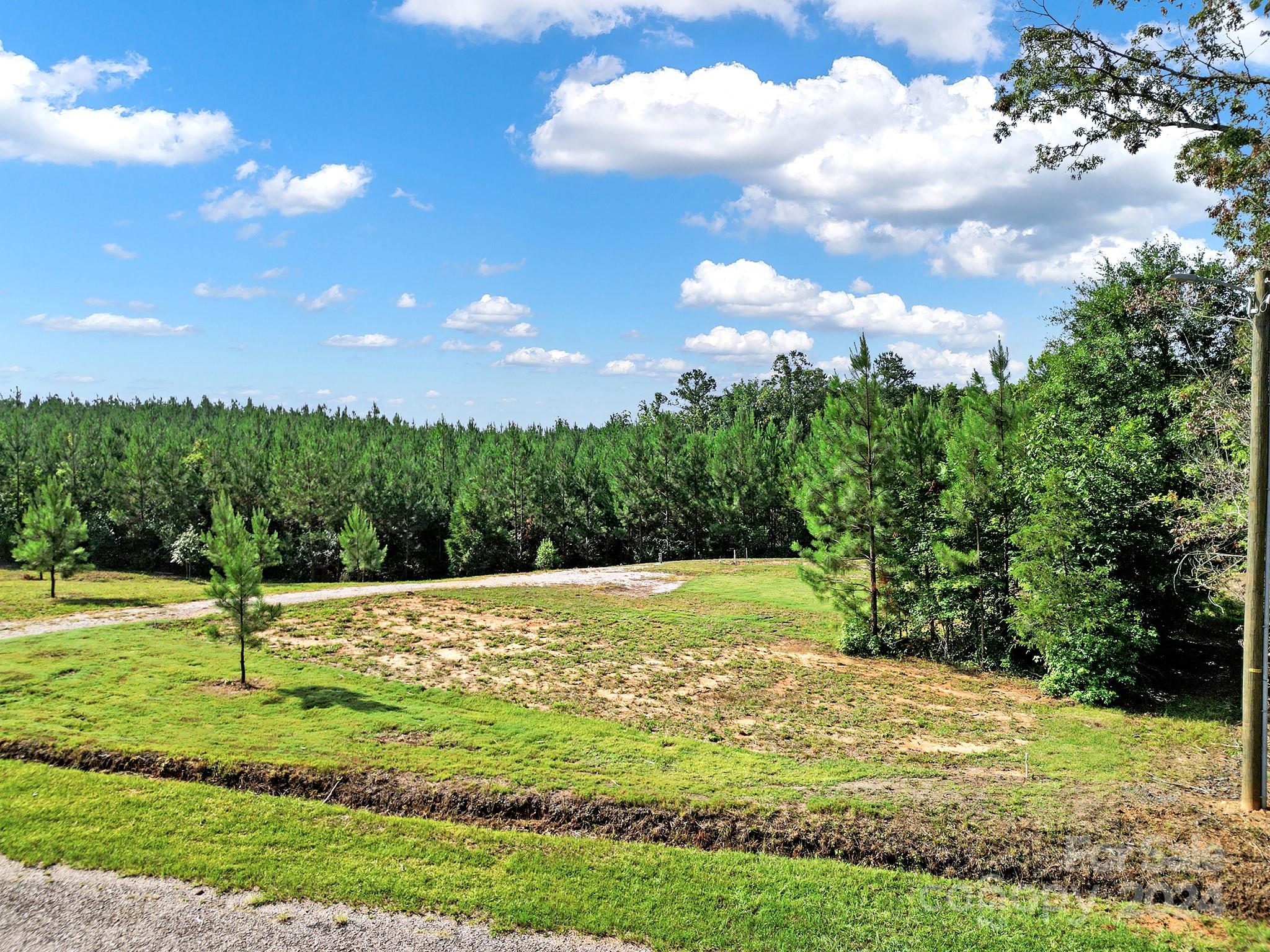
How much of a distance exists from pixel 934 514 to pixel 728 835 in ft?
55.4

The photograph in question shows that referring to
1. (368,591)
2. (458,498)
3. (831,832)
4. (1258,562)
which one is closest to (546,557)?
(458,498)

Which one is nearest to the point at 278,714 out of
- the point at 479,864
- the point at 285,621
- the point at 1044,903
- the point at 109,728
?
the point at 109,728

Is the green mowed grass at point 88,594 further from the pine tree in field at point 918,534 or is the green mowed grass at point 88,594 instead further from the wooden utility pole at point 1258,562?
the wooden utility pole at point 1258,562

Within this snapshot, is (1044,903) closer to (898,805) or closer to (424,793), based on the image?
(898,805)

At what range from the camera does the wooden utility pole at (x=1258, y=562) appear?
11.4 meters

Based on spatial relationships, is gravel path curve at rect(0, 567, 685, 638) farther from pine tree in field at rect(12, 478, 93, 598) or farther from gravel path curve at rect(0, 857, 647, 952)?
gravel path curve at rect(0, 857, 647, 952)

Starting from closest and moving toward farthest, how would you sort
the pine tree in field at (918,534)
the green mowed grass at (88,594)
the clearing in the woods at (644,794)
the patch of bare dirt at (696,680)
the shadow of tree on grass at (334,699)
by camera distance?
the clearing in the woods at (644,794) → the patch of bare dirt at (696,680) → the shadow of tree on grass at (334,699) → the pine tree in field at (918,534) → the green mowed grass at (88,594)

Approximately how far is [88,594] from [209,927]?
29.8 m

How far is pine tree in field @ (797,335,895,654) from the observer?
25.2 m

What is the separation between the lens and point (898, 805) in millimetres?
12328

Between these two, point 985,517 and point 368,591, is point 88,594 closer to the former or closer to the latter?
point 368,591

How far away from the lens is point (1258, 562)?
1142 centimetres

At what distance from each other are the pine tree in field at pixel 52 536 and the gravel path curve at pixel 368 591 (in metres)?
4.12

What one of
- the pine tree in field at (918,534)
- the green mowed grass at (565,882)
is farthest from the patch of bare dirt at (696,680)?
the green mowed grass at (565,882)
